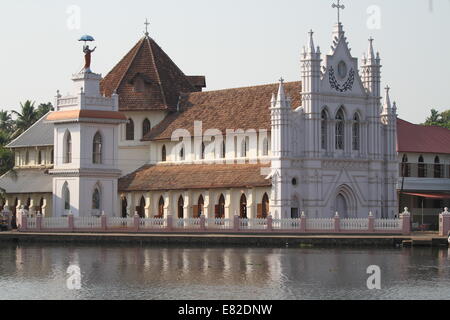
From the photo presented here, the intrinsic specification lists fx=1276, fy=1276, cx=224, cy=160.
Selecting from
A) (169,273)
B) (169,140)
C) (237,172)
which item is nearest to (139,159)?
(169,140)

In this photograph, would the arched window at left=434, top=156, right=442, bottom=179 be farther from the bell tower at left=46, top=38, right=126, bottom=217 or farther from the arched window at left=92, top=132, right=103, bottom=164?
the arched window at left=92, top=132, right=103, bottom=164

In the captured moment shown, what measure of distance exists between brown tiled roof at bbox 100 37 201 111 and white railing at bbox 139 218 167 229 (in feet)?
46.4

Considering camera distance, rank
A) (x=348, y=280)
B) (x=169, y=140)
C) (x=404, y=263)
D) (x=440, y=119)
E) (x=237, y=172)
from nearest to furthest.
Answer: (x=348, y=280), (x=404, y=263), (x=237, y=172), (x=169, y=140), (x=440, y=119)

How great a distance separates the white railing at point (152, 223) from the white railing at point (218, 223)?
248cm

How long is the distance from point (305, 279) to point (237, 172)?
86.0 ft

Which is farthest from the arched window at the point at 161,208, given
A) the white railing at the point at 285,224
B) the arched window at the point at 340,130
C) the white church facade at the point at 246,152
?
the white railing at the point at 285,224

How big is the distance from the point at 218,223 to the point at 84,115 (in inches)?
463

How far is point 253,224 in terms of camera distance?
229ft

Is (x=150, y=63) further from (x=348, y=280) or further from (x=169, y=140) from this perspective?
(x=348, y=280)

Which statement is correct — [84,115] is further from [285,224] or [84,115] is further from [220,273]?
[220,273]
